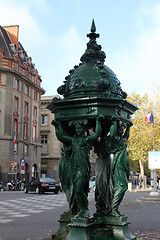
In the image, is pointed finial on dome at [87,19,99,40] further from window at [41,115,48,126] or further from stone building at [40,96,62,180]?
window at [41,115,48,126]

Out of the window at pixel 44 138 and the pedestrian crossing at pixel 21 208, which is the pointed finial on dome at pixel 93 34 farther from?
the window at pixel 44 138

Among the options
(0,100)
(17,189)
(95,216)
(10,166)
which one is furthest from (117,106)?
(0,100)

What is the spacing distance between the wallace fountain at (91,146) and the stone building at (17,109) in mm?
32924

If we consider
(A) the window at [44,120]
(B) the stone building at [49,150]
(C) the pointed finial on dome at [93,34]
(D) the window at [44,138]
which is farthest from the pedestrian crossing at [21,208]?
(A) the window at [44,120]

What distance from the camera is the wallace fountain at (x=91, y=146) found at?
5.29 m

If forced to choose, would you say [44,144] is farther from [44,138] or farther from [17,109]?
[17,109]

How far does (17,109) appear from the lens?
45094mm

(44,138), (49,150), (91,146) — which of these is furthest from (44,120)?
(91,146)

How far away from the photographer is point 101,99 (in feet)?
17.8

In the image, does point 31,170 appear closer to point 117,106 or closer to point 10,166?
point 10,166

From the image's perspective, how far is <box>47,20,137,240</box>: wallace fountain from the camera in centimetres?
529

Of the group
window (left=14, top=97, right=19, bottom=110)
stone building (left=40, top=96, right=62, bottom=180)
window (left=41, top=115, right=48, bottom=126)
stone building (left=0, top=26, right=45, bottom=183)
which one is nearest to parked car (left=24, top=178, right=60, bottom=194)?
stone building (left=0, top=26, right=45, bottom=183)

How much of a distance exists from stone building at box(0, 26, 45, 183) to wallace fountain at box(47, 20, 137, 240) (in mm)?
32924

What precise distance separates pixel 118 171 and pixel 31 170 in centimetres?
4267
